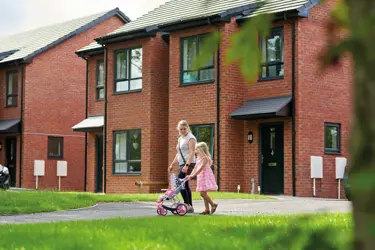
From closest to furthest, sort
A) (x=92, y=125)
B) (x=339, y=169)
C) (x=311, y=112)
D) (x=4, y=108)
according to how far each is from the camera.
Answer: (x=311, y=112), (x=339, y=169), (x=92, y=125), (x=4, y=108)

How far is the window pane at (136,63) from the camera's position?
27.5 meters

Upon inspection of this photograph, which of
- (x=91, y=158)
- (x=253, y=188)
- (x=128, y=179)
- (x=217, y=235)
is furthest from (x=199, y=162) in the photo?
(x=91, y=158)

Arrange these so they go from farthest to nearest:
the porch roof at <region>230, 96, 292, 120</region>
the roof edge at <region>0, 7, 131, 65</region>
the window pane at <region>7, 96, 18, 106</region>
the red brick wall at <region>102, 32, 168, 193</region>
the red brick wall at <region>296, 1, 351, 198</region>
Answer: the window pane at <region>7, 96, 18, 106</region>, the roof edge at <region>0, 7, 131, 65</region>, the red brick wall at <region>102, 32, 168, 193</region>, the red brick wall at <region>296, 1, 351, 198</region>, the porch roof at <region>230, 96, 292, 120</region>

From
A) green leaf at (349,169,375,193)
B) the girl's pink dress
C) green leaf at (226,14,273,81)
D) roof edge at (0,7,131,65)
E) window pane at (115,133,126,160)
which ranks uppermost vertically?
roof edge at (0,7,131,65)

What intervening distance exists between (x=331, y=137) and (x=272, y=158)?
2.02 meters

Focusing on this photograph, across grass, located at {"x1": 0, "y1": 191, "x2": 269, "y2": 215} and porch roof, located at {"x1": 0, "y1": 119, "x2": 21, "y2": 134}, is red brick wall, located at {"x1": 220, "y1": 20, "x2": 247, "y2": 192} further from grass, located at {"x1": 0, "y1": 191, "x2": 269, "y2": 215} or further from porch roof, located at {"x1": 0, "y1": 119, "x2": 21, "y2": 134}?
porch roof, located at {"x1": 0, "y1": 119, "x2": 21, "y2": 134}

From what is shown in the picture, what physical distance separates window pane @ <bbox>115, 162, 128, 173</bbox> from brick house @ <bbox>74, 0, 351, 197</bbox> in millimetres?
47

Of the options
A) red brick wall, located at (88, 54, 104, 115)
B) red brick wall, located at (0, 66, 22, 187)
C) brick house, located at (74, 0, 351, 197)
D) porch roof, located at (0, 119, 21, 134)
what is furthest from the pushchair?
red brick wall, located at (0, 66, 22, 187)

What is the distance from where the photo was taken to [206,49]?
65.4 inches

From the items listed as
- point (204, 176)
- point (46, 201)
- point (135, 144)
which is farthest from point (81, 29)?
point (204, 176)

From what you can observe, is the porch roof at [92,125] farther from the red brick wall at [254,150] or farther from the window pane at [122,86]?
the red brick wall at [254,150]

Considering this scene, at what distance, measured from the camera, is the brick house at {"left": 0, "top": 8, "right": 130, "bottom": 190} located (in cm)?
3416

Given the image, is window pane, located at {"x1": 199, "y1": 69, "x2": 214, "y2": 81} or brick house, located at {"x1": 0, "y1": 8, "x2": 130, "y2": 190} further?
brick house, located at {"x1": 0, "y1": 8, "x2": 130, "y2": 190}

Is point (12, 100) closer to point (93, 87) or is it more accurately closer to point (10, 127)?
point (10, 127)
